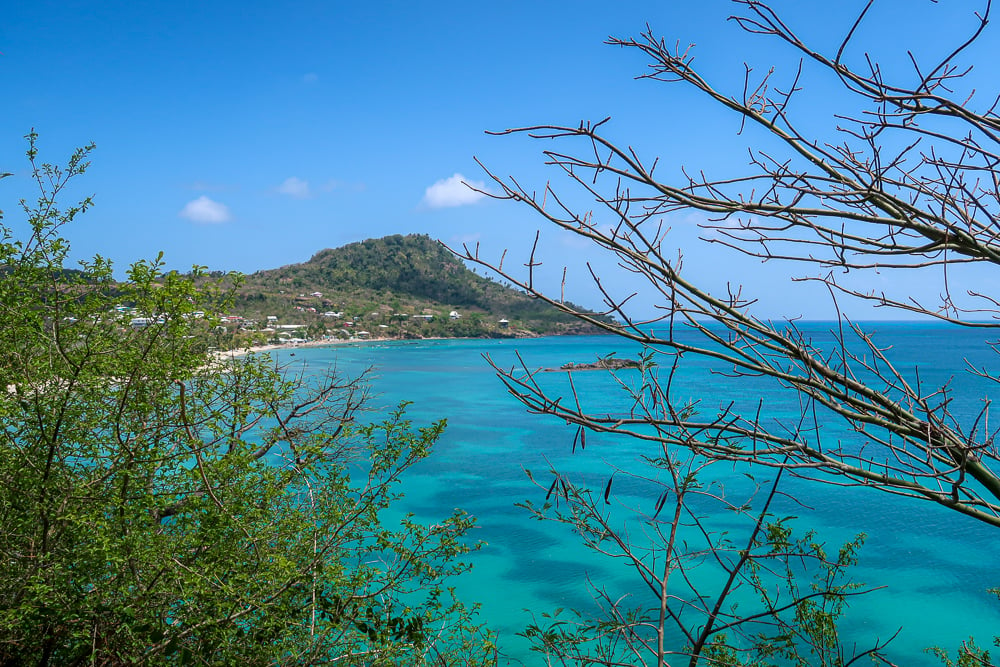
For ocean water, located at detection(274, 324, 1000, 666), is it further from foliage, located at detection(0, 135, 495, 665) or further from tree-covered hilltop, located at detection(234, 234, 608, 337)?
tree-covered hilltop, located at detection(234, 234, 608, 337)

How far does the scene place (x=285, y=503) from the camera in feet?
13.5

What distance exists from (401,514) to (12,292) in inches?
451

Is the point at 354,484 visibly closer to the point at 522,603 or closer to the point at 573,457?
the point at 522,603

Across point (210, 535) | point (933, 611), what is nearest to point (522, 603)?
point (933, 611)

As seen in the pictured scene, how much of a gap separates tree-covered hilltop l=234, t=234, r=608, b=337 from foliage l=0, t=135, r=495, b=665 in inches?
2580

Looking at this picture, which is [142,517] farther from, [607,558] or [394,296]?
[394,296]

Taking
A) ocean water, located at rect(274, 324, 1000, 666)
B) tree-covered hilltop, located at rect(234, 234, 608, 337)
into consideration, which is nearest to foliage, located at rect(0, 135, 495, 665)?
ocean water, located at rect(274, 324, 1000, 666)

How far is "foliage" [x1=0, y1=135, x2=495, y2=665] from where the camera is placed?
9.97 feet

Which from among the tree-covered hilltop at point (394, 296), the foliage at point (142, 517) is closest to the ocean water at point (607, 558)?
the foliage at point (142, 517)

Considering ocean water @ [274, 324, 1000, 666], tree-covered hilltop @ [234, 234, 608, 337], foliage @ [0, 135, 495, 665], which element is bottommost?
ocean water @ [274, 324, 1000, 666]

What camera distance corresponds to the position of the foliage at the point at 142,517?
9.97 ft

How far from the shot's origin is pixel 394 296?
90.4 metres

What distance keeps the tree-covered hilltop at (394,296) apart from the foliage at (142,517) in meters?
65.5

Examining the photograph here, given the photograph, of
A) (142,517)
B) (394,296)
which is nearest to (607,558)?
(142,517)
